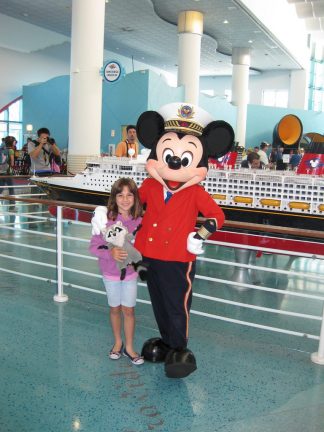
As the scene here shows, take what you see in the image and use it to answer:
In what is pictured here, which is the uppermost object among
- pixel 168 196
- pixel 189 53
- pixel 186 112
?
pixel 189 53

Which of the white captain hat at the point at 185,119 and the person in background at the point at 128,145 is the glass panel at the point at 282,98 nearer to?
the person in background at the point at 128,145

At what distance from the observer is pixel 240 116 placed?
1827 centimetres

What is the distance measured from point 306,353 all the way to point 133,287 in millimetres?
1252

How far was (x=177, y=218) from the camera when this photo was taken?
2.53 metres

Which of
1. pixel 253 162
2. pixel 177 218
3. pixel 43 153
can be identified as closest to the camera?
pixel 177 218

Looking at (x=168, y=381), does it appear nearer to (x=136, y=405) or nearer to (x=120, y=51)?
(x=136, y=405)

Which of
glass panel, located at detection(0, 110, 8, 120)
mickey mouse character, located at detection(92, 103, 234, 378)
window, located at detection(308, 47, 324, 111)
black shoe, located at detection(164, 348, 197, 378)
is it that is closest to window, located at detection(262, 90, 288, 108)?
window, located at detection(308, 47, 324, 111)

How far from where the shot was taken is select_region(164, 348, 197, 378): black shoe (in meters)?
2.46

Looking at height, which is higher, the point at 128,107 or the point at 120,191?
the point at 128,107

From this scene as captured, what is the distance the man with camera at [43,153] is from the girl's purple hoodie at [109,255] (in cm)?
437

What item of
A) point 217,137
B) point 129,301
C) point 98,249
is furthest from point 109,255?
point 217,137

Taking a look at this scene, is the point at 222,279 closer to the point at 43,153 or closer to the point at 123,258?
the point at 123,258

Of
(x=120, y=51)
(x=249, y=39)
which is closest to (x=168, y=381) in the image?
(x=249, y=39)

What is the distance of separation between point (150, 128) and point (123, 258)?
2.69ft
